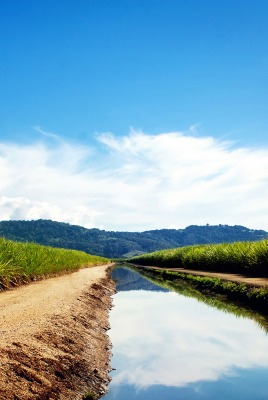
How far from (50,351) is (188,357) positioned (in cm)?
309

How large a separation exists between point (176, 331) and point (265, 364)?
350 cm

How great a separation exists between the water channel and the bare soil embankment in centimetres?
46

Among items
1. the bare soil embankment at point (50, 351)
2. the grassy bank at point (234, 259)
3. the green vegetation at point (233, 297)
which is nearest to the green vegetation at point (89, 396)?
the bare soil embankment at point (50, 351)

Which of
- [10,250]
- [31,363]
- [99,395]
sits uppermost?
[10,250]

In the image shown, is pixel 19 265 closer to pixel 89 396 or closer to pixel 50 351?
pixel 50 351

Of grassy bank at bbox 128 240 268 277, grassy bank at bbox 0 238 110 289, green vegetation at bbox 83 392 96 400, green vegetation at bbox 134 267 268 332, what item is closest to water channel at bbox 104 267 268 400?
green vegetation at bbox 83 392 96 400

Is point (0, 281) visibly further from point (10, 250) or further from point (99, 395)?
point (99, 395)

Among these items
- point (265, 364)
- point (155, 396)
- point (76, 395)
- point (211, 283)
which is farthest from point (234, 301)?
point (76, 395)

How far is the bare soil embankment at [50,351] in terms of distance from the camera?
5.36 meters

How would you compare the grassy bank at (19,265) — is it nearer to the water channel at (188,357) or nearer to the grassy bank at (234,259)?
the water channel at (188,357)

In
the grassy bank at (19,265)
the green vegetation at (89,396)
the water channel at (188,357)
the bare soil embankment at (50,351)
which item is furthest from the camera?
the grassy bank at (19,265)

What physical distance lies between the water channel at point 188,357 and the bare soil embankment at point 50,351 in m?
0.46

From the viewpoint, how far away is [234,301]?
15898mm

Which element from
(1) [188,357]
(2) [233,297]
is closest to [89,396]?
(1) [188,357]
